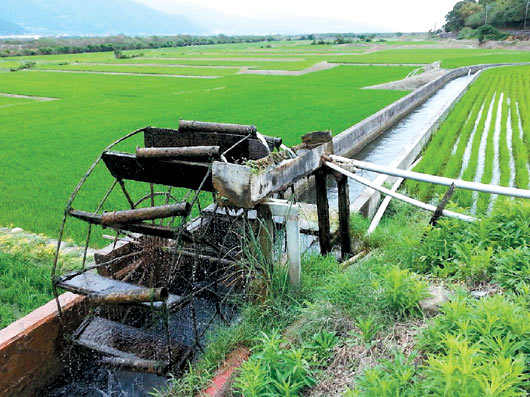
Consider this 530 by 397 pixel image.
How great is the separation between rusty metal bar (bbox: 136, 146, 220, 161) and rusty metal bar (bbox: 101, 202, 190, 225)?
47 centimetres

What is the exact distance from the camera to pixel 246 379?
2.70 metres

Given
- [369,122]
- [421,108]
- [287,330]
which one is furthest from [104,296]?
[421,108]

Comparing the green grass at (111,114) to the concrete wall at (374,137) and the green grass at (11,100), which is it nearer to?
the concrete wall at (374,137)

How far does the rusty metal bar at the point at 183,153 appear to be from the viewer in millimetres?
4156

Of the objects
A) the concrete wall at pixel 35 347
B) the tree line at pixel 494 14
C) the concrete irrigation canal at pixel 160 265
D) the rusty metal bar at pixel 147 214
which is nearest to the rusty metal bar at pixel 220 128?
the concrete irrigation canal at pixel 160 265

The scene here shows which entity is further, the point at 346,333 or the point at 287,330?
the point at 287,330

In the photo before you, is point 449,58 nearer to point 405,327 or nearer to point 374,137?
point 374,137

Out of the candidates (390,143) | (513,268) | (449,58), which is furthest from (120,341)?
(449,58)

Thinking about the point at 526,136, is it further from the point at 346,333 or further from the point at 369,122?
the point at 346,333

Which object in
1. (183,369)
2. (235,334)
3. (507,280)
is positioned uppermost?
(507,280)

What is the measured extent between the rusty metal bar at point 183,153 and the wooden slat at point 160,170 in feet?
0.59

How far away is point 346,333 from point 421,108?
19.5m

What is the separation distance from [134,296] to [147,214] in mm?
767

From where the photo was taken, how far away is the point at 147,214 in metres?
4.25
